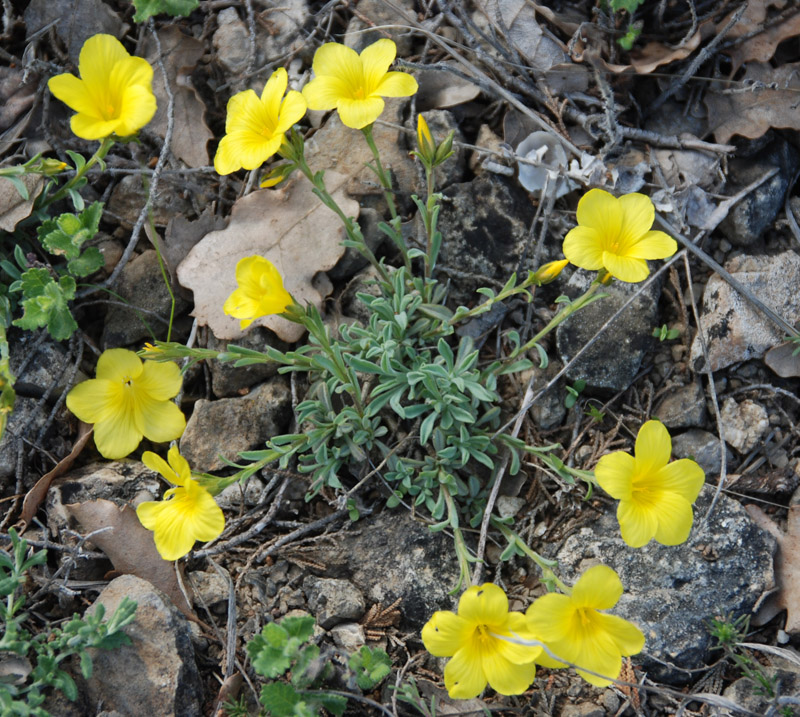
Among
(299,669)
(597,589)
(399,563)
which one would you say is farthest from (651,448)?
(299,669)

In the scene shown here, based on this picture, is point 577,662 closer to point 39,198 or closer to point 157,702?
point 157,702

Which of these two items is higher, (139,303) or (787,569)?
(139,303)

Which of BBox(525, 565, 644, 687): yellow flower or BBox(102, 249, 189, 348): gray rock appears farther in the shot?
BBox(102, 249, 189, 348): gray rock

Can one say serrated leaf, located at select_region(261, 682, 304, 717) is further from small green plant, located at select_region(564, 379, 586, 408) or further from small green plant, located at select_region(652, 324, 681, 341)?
small green plant, located at select_region(652, 324, 681, 341)

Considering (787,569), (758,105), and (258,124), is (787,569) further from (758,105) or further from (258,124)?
(258,124)

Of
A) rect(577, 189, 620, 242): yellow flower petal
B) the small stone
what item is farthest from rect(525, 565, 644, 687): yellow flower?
rect(577, 189, 620, 242): yellow flower petal

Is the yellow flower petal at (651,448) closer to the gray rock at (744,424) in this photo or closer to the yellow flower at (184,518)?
the gray rock at (744,424)
